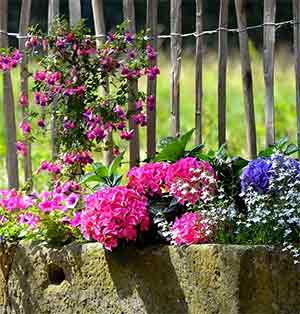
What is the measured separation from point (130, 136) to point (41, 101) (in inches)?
13.0

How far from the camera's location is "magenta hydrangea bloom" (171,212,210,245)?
10.5 feet

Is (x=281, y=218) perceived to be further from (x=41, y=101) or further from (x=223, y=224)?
(x=41, y=101)

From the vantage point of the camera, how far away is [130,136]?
373 cm

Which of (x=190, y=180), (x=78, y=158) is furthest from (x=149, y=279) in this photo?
(x=78, y=158)

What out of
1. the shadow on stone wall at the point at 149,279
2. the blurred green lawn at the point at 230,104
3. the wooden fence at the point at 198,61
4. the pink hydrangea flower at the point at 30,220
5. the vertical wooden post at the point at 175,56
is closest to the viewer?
the shadow on stone wall at the point at 149,279

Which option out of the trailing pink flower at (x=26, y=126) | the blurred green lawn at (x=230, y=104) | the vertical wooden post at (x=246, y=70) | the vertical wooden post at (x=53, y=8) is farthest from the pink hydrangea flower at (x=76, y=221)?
the blurred green lawn at (x=230, y=104)

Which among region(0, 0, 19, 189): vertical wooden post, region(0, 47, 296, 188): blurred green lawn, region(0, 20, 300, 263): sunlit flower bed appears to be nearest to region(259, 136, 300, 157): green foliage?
region(0, 20, 300, 263): sunlit flower bed

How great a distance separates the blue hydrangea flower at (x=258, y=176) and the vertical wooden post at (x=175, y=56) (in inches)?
28.6

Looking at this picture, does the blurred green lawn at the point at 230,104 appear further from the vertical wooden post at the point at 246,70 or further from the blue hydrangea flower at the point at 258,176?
the blue hydrangea flower at the point at 258,176

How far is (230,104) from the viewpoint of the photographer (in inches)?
305

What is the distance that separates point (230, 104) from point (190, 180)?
4433mm

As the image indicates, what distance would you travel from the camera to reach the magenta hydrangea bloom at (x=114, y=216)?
324 centimetres

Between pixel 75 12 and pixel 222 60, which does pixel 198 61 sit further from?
pixel 75 12

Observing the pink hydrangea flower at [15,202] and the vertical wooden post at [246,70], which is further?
the vertical wooden post at [246,70]
